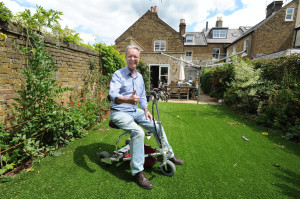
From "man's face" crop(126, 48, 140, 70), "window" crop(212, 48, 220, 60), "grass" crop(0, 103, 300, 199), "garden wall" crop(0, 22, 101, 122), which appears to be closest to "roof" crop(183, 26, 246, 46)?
"window" crop(212, 48, 220, 60)

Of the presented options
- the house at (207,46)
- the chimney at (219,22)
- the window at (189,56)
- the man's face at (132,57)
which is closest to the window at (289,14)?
the house at (207,46)

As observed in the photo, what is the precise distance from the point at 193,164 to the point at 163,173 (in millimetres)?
630

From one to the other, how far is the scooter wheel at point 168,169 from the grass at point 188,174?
0.24 feet

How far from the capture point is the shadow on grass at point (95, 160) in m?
2.38

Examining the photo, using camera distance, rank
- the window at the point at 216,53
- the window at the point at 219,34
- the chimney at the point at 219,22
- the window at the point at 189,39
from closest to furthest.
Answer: the window at the point at 216,53, the window at the point at 189,39, the window at the point at 219,34, the chimney at the point at 219,22

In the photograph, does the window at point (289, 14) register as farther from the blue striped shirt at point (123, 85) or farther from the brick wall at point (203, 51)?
the blue striped shirt at point (123, 85)

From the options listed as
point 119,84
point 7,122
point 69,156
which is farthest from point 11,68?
point 119,84

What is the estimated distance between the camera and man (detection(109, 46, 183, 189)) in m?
2.06

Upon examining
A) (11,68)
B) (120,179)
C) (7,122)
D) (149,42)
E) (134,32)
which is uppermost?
(134,32)

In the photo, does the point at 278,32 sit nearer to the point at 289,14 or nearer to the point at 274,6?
the point at 289,14

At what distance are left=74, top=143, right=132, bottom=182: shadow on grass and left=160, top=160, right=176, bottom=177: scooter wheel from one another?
0.54 m

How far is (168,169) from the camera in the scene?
234 cm

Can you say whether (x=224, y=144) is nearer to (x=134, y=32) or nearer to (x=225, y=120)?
(x=225, y=120)

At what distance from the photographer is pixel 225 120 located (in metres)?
5.53
